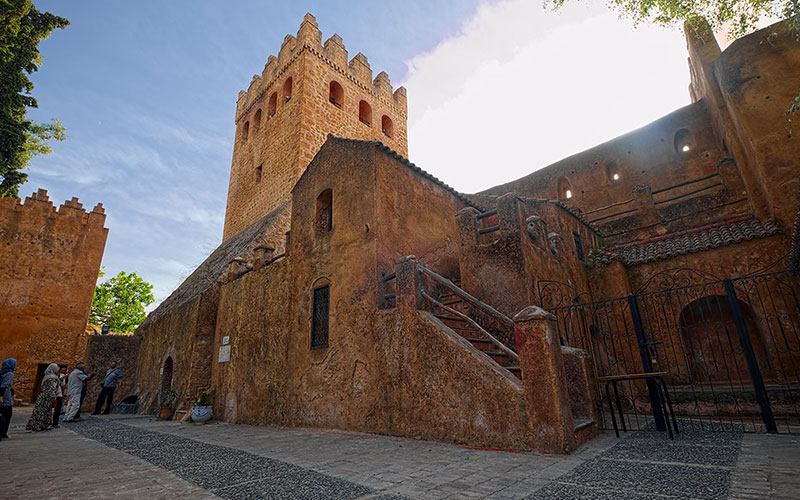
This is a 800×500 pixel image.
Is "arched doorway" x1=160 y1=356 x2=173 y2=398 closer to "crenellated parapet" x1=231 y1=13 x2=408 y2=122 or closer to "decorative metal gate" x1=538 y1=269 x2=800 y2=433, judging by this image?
"decorative metal gate" x1=538 y1=269 x2=800 y2=433

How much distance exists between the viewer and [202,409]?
1018cm

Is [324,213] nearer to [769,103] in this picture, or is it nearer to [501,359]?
[501,359]

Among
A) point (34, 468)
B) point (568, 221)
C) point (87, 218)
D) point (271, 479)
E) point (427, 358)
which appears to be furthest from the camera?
point (87, 218)

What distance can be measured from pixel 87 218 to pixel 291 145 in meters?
14.7

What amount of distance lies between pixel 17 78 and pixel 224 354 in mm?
17559

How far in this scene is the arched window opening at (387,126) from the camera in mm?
22875

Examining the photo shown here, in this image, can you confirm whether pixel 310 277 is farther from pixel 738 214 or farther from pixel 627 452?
pixel 738 214

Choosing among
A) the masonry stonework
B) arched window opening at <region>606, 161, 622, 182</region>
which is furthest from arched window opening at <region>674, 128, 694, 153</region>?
arched window opening at <region>606, 161, 622, 182</region>

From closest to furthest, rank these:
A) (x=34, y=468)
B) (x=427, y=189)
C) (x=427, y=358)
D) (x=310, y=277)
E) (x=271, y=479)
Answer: (x=271, y=479) → (x=34, y=468) → (x=427, y=358) → (x=310, y=277) → (x=427, y=189)

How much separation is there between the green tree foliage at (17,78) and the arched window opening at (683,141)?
29.4 metres

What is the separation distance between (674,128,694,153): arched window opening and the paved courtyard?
1528cm

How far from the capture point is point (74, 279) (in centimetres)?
2117

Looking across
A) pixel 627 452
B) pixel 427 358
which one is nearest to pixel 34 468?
pixel 427 358

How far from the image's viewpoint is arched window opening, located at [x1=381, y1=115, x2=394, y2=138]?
2288 cm
